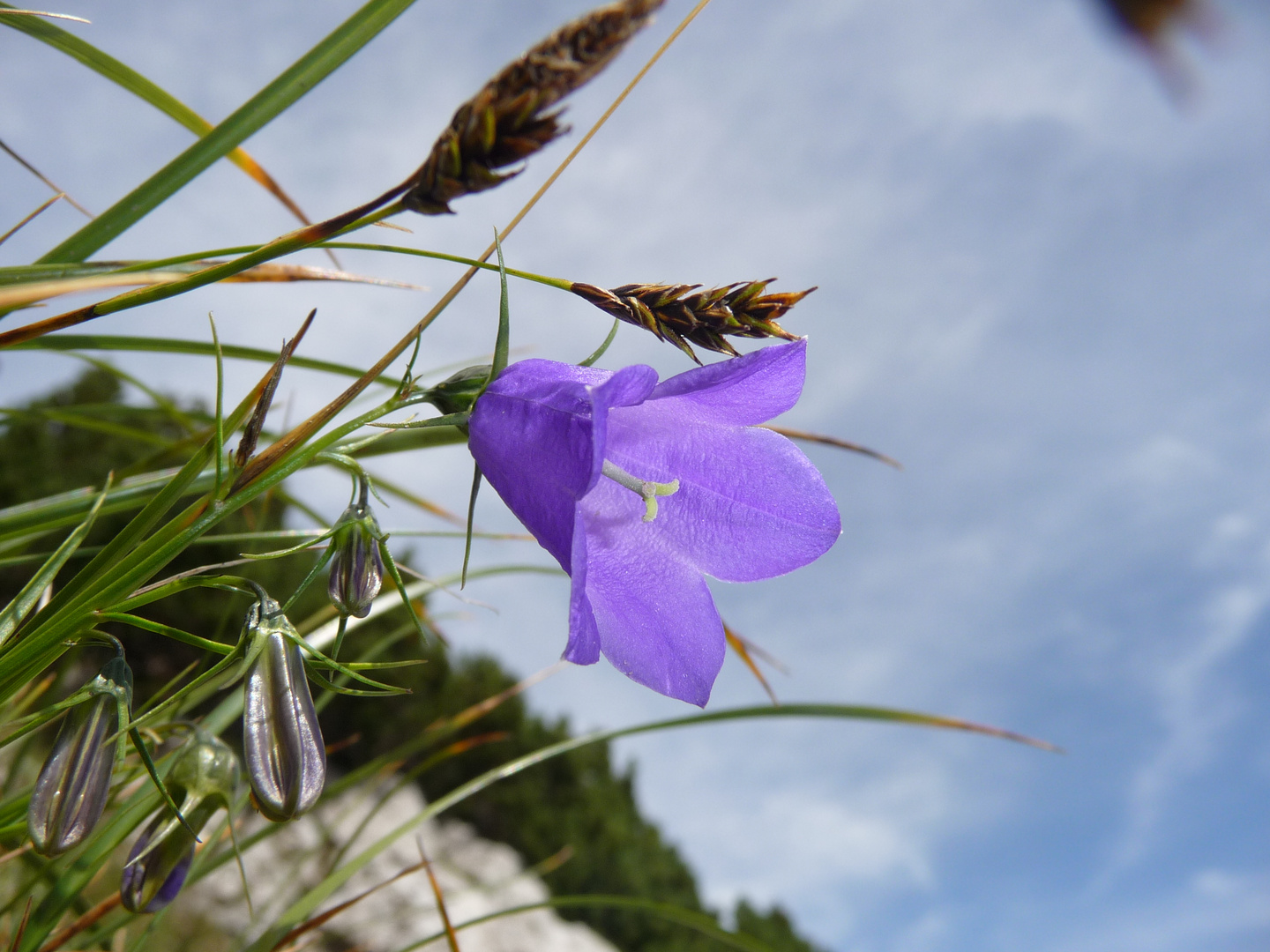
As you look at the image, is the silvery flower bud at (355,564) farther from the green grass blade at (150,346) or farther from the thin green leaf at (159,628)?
the green grass blade at (150,346)

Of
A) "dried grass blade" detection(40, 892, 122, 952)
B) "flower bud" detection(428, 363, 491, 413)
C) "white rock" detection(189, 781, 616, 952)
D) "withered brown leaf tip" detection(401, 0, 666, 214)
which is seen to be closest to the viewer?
"withered brown leaf tip" detection(401, 0, 666, 214)

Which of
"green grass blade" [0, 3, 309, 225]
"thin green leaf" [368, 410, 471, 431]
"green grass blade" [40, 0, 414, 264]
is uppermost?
"green grass blade" [0, 3, 309, 225]

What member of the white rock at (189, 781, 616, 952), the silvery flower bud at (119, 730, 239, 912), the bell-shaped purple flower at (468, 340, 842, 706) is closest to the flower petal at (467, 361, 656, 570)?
the bell-shaped purple flower at (468, 340, 842, 706)

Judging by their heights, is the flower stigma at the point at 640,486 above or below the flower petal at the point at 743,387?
below

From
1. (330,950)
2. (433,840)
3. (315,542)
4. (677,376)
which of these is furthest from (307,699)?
(433,840)

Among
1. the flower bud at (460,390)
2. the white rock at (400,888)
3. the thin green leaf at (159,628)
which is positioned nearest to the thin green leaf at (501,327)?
the flower bud at (460,390)

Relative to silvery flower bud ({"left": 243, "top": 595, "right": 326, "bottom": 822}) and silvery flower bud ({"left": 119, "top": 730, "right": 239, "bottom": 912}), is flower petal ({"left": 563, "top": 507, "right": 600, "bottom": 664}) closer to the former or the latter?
silvery flower bud ({"left": 243, "top": 595, "right": 326, "bottom": 822})

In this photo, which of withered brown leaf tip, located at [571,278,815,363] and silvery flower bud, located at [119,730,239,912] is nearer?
withered brown leaf tip, located at [571,278,815,363]
